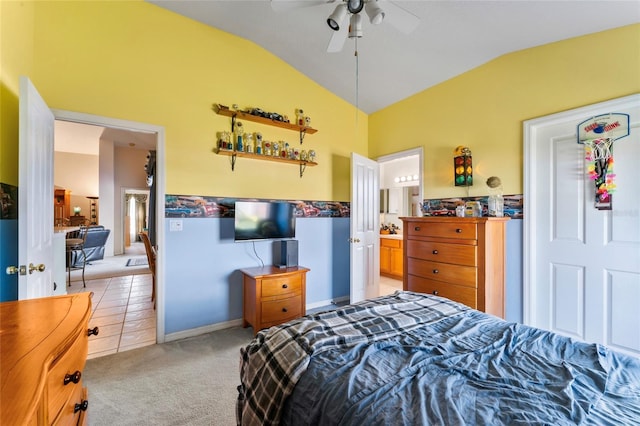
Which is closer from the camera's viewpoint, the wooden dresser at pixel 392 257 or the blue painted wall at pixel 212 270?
the blue painted wall at pixel 212 270

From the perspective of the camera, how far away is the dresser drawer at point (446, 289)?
95.4 inches

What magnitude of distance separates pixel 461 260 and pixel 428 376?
1.77 meters

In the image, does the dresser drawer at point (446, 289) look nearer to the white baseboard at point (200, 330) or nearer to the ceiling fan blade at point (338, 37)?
the white baseboard at point (200, 330)

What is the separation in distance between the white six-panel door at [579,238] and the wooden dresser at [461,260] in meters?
0.34

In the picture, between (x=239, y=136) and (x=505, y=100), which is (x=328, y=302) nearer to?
(x=239, y=136)

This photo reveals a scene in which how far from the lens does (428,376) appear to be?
3.18 ft

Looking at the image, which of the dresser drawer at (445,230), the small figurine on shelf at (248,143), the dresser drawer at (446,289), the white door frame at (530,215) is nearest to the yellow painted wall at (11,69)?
the small figurine on shelf at (248,143)

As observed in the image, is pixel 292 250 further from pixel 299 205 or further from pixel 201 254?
pixel 201 254

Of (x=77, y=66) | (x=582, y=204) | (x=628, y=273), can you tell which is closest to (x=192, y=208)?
(x=77, y=66)

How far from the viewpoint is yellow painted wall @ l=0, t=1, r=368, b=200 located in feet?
7.39

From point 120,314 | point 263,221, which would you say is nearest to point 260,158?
point 263,221

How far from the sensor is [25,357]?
0.72m

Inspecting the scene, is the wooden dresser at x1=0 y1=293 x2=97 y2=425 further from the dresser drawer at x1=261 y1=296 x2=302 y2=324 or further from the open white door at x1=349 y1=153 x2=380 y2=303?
the open white door at x1=349 y1=153 x2=380 y2=303

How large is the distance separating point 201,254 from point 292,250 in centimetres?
97
